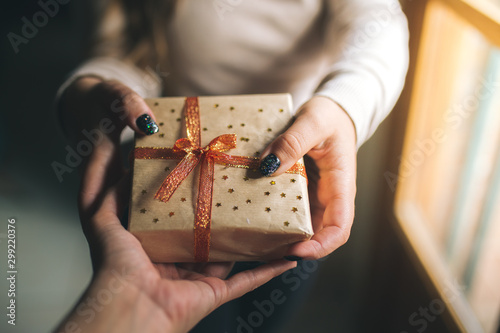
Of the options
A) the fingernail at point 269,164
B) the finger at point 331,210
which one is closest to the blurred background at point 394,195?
the finger at point 331,210

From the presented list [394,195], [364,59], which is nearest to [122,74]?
[364,59]

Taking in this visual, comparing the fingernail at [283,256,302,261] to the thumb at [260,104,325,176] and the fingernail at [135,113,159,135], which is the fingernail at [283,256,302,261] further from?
the fingernail at [135,113,159,135]

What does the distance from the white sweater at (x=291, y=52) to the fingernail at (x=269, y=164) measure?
134mm

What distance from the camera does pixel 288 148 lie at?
42 centimetres

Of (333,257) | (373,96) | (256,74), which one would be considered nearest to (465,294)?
(333,257)

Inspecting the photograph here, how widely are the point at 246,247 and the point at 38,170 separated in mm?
470

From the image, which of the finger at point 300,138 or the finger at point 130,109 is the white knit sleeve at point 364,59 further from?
the finger at point 130,109

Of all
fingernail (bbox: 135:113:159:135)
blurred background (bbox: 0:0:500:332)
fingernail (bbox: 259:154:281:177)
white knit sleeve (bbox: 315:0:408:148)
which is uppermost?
white knit sleeve (bbox: 315:0:408:148)

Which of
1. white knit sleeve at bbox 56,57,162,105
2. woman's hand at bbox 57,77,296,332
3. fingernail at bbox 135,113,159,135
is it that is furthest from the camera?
white knit sleeve at bbox 56,57,162,105

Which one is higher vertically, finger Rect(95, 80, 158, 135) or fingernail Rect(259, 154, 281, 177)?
finger Rect(95, 80, 158, 135)

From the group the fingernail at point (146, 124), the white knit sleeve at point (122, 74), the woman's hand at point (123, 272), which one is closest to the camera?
the woman's hand at point (123, 272)

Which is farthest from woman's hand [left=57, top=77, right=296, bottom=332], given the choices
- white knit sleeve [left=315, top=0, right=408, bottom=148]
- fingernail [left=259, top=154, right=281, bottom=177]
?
white knit sleeve [left=315, top=0, right=408, bottom=148]

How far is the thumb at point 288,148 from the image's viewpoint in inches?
16.4

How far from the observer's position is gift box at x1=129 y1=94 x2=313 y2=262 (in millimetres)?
402
